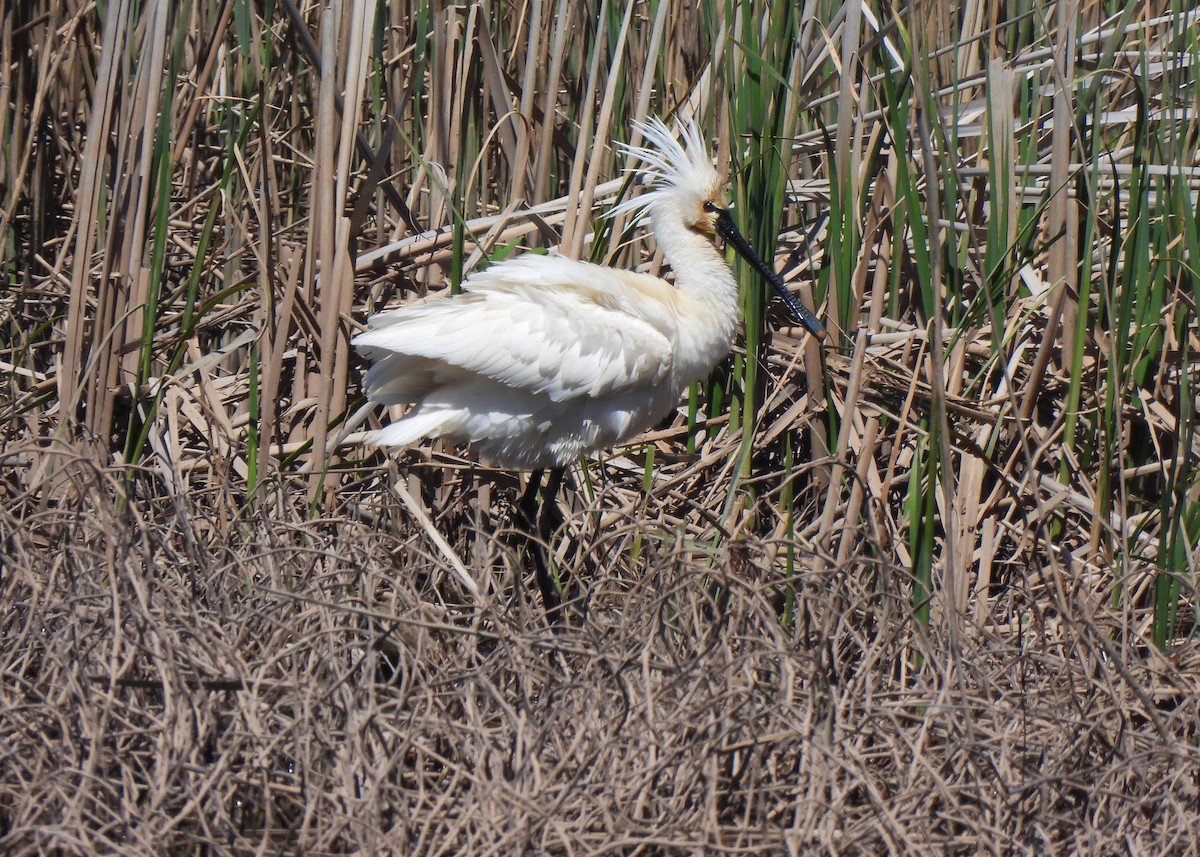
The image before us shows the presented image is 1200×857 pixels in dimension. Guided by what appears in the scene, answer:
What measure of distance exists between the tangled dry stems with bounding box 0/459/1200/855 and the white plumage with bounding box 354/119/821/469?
901mm

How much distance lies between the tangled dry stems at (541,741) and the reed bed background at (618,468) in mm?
14

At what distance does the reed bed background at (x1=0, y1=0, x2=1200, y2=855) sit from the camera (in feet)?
6.53

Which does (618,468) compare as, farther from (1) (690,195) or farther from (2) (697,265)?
(1) (690,195)

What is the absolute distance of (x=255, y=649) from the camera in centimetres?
249

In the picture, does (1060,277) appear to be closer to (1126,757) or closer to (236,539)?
(1126,757)

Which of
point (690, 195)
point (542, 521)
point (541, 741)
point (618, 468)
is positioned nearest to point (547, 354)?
point (542, 521)

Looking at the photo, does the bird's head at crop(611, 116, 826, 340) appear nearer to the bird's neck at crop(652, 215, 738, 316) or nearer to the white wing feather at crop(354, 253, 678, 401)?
the bird's neck at crop(652, 215, 738, 316)

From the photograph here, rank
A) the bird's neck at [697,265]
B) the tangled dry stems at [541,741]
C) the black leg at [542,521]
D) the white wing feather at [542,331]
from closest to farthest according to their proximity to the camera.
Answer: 1. the tangled dry stems at [541,741]
2. the white wing feather at [542,331]
3. the black leg at [542,521]
4. the bird's neck at [697,265]

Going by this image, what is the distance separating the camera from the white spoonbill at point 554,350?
3238 millimetres

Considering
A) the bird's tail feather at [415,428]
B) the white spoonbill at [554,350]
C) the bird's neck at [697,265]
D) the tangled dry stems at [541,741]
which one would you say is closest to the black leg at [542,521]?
the white spoonbill at [554,350]

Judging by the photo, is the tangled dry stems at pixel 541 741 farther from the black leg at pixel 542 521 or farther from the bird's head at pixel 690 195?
the bird's head at pixel 690 195

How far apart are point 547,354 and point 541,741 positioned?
146 centimetres

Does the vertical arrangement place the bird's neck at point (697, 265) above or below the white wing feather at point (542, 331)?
above

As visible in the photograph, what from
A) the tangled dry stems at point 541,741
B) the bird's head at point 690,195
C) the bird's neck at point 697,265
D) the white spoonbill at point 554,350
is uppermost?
the bird's head at point 690,195
